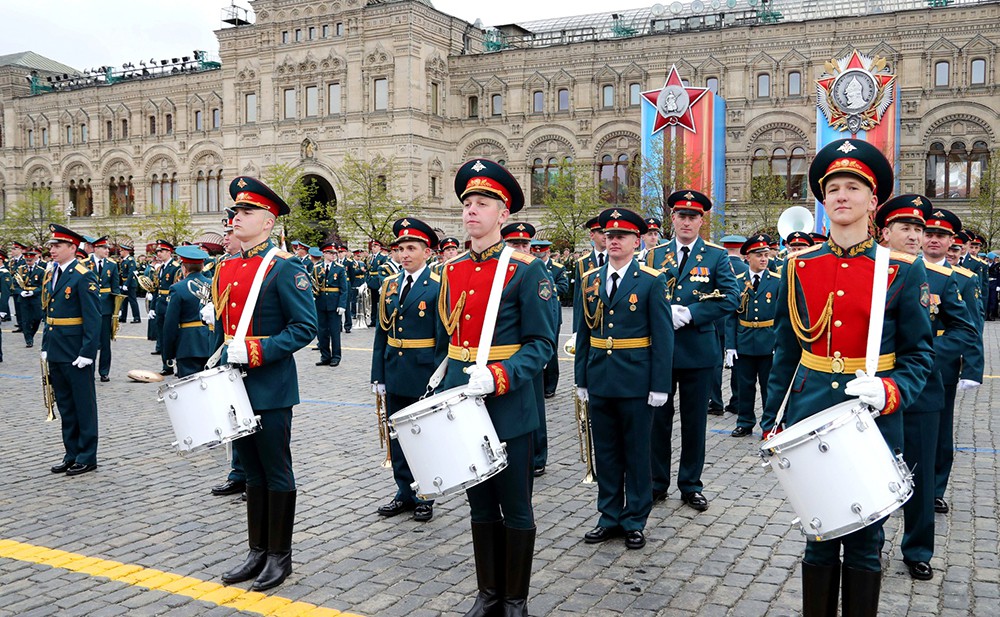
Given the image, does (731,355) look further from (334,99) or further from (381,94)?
(334,99)

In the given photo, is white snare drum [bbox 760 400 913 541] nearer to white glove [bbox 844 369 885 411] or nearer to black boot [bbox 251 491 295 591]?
white glove [bbox 844 369 885 411]

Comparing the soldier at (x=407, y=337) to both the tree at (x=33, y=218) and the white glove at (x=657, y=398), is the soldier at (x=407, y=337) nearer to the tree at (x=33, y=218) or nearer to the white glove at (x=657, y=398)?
the white glove at (x=657, y=398)

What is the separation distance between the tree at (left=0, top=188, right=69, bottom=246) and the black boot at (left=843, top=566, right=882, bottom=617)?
5273cm

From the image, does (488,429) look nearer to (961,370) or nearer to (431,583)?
(431,583)

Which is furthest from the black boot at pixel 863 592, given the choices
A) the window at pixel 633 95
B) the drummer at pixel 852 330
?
the window at pixel 633 95

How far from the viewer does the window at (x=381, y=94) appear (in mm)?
42062

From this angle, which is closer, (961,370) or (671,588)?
(671,588)

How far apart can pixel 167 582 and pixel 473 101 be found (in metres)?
40.2

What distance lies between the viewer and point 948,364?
5.56 meters

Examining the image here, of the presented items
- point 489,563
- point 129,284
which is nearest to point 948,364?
point 489,563

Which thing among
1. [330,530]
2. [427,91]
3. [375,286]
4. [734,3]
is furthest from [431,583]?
[734,3]

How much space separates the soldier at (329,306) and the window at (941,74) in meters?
29.4

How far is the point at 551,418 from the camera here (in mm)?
10414

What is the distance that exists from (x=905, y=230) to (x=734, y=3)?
134 feet
